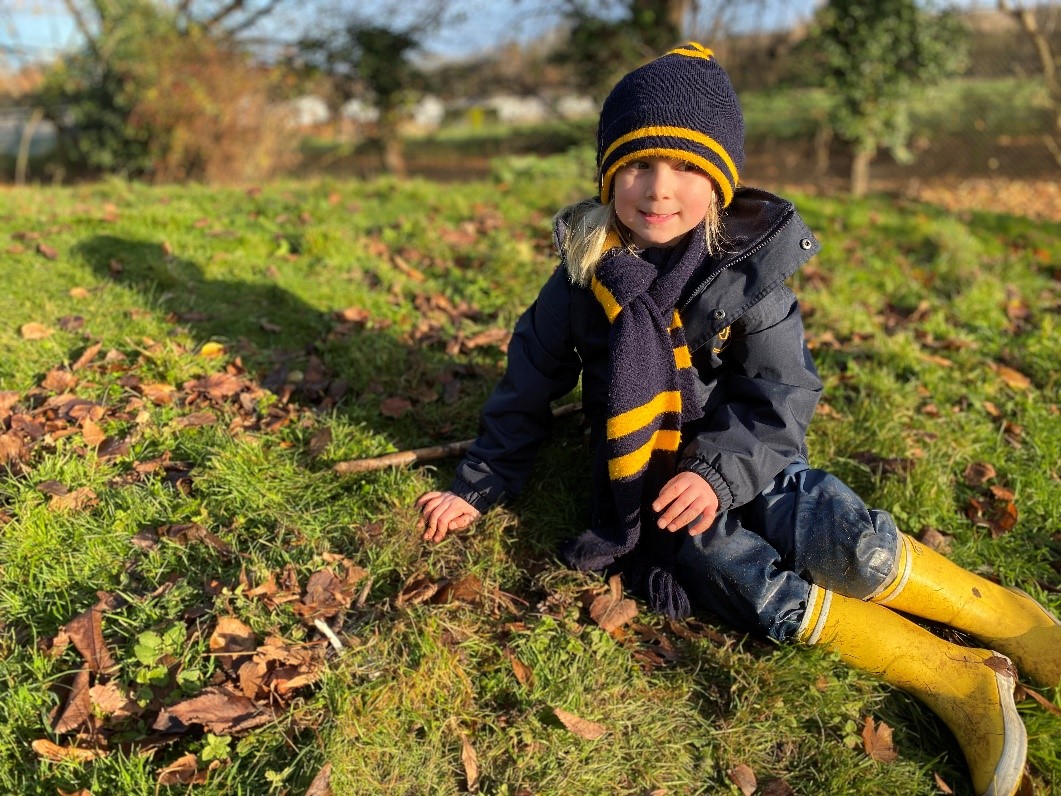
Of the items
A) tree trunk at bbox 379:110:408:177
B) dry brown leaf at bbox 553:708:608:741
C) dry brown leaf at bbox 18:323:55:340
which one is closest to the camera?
dry brown leaf at bbox 553:708:608:741

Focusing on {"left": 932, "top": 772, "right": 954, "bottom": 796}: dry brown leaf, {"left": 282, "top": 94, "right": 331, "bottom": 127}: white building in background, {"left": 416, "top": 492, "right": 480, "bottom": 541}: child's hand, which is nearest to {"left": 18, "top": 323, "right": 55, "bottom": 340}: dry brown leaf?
{"left": 416, "top": 492, "right": 480, "bottom": 541}: child's hand

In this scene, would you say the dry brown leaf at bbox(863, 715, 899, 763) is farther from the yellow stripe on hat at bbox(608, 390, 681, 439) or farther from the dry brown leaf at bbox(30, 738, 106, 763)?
the dry brown leaf at bbox(30, 738, 106, 763)

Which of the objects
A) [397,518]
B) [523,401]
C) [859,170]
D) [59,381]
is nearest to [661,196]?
[523,401]

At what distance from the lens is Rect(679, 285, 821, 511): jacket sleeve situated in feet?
7.78

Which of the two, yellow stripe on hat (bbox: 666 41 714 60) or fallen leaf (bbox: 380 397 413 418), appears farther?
fallen leaf (bbox: 380 397 413 418)

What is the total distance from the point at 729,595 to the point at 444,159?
557 inches

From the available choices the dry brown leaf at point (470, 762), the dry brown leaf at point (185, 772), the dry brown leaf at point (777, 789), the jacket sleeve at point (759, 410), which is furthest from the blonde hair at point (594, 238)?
the dry brown leaf at point (185, 772)

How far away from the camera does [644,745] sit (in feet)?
7.25

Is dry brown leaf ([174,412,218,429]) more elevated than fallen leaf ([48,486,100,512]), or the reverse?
dry brown leaf ([174,412,218,429])

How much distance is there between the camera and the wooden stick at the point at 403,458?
2916mm

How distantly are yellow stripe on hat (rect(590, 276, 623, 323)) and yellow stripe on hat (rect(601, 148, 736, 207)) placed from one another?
0.97 ft

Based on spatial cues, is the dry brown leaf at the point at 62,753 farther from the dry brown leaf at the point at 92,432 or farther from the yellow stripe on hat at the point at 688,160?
the yellow stripe on hat at the point at 688,160

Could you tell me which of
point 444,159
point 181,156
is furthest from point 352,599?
point 444,159

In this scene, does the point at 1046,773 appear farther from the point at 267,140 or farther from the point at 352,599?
the point at 267,140
